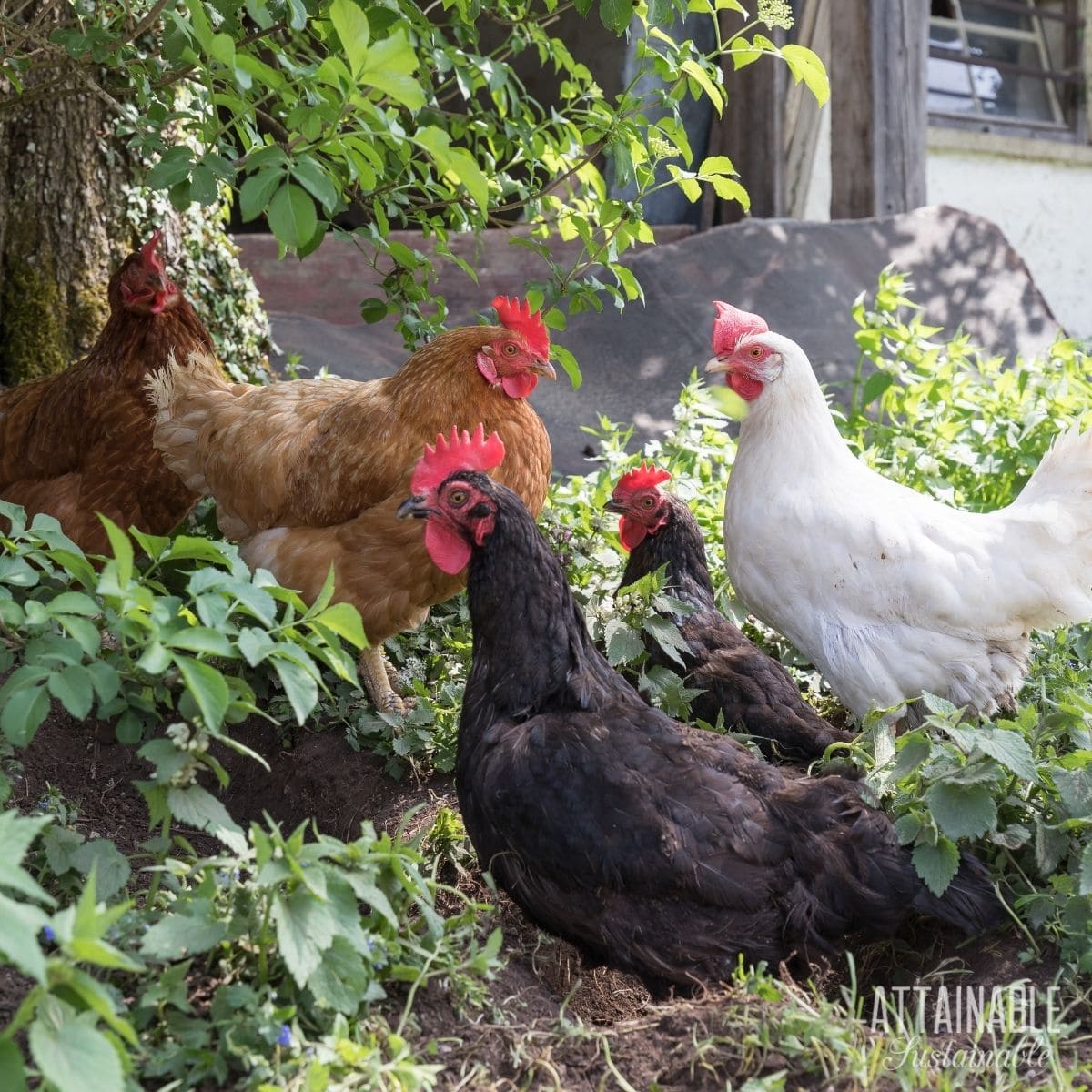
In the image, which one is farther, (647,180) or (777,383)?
(647,180)

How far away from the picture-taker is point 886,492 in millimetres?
3500

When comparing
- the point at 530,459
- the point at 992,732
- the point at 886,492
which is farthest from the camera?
the point at 530,459

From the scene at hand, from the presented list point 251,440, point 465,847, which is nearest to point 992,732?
point 465,847

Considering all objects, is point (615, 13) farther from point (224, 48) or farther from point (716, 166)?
point (224, 48)

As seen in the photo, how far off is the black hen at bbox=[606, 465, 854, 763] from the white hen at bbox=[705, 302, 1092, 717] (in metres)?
0.14

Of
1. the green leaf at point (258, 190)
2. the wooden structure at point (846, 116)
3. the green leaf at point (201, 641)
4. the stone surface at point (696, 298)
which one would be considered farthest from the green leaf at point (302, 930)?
the wooden structure at point (846, 116)

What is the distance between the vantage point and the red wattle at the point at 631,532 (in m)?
3.74

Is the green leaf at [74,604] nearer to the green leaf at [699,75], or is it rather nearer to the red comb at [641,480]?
the red comb at [641,480]

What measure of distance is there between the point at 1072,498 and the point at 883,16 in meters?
5.11

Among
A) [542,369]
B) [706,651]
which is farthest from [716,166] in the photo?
[706,651]

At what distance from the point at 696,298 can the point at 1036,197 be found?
4163 millimetres

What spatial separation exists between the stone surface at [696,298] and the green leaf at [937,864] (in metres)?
4.15

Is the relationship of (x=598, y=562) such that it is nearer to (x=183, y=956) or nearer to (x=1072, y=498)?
(x=1072, y=498)

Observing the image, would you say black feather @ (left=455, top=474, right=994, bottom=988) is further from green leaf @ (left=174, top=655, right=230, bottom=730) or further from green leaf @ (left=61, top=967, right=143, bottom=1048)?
green leaf @ (left=61, top=967, right=143, bottom=1048)
